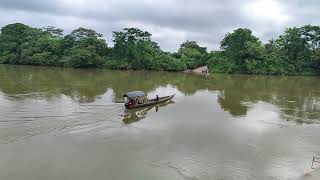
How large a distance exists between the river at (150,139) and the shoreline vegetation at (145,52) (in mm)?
33978

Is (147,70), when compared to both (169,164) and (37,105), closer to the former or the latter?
(37,105)

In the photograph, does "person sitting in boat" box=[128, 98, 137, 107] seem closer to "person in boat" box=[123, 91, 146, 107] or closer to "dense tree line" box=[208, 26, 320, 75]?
"person in boat" box=[123, 91, 146, 107]

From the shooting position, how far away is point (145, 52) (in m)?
62.3

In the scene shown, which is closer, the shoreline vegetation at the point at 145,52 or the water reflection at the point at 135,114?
the water reflection at the point at 135,114

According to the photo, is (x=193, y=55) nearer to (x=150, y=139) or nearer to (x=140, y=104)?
(x=140, y=104)

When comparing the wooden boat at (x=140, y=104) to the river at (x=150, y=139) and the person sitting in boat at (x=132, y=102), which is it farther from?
the river at (x=150, y=139)

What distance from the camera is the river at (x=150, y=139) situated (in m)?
12.8

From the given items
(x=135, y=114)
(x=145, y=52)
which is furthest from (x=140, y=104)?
(x=145, y=52)

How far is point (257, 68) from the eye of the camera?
2537 inches

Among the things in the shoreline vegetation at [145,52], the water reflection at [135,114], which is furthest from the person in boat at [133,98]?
the shoreline vegetation at [145,52]

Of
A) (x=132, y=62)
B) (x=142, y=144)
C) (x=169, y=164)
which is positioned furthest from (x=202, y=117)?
(x=132, y=62)

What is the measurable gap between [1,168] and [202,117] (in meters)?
12.6

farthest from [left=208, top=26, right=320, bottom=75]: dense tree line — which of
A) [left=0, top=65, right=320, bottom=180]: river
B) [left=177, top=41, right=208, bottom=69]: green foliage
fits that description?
[left=0, top=65, right=320, bottom=180]: river

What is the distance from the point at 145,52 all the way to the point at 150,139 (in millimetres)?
46438
